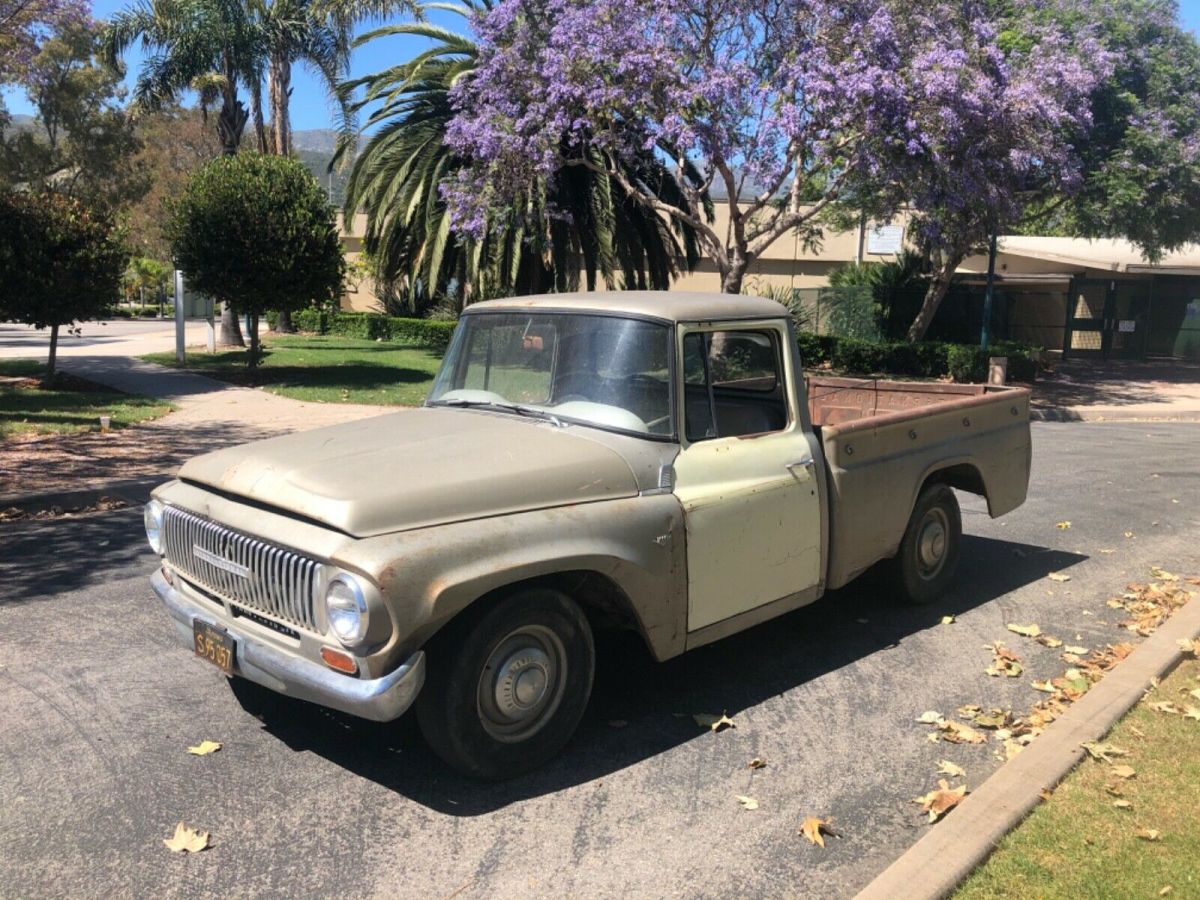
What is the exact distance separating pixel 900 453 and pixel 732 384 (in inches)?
43.2

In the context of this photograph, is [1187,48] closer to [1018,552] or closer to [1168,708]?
[1018,552]

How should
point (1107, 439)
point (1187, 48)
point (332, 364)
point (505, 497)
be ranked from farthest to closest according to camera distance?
point (332, 364) < point (1187, 48) < point (1107, 439) < point (505, 497)

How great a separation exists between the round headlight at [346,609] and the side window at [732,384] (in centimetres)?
175

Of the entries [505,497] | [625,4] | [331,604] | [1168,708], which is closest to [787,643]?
[1168,708]

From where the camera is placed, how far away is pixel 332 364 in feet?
72.5

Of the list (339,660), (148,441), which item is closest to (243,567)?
(339,660)

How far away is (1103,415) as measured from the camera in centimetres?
1809

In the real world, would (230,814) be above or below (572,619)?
below

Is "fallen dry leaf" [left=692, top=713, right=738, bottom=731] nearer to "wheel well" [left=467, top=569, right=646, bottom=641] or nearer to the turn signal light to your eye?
"wheel well" [left=467, top=569, right=646, bottom=641]

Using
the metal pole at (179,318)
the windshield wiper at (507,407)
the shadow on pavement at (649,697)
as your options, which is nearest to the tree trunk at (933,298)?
the metal pole at (179,318)

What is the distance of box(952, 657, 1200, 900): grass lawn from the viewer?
3150 mm

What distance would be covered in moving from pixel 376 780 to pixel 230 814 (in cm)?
55

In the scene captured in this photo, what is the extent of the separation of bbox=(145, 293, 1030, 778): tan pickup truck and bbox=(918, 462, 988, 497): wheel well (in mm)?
667

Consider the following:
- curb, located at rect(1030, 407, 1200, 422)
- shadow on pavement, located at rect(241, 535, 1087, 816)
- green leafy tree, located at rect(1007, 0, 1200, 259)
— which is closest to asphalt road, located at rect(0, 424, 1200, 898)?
shadow on pavement, located at rect(241, 535, 1087, 816)
